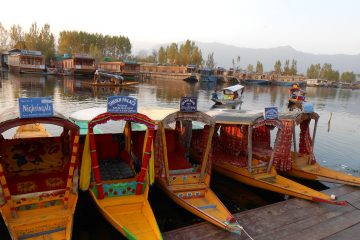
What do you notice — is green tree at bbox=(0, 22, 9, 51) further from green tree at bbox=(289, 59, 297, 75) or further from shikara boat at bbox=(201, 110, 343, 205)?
green tree at bbox=(289, 59, 297, 75)

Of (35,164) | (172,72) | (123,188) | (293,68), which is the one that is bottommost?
(123,188)

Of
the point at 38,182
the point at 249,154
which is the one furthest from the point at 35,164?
the point at 249,154

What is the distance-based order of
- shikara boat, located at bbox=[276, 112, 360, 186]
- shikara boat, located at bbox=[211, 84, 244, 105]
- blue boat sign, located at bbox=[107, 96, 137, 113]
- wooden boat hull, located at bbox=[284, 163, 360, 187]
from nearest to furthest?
blue boat sign, located at bbox=[107, 96, 137, 113]
wooden boat hull, located at bbox=[284, 163, 360, 187]
shikara boat, located at bbox=[276, 112, 360, 186]
shikara boat, located at bbox=[211, 84, 244, 105]

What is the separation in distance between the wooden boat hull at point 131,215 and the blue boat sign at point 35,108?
3118 millimetres

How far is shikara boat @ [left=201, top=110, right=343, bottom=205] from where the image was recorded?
1178cm

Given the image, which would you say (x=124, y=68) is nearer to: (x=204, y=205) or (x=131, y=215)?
(x=204, y=205)

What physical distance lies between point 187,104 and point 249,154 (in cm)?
386

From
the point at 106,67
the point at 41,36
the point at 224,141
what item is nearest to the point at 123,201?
the point at 224,141

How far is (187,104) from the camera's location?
10.5 metres

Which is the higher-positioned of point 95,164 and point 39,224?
point 95,164

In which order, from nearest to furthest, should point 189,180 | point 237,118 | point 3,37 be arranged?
point 189,180
point 237,118
point 3,37

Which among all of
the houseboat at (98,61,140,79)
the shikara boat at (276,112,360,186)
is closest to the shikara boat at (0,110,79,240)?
the shikara boat at (276,112,360,186)

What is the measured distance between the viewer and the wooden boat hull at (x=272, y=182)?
36.4ft

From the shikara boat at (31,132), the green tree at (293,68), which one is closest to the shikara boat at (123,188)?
the shikara boat at (31,132)
